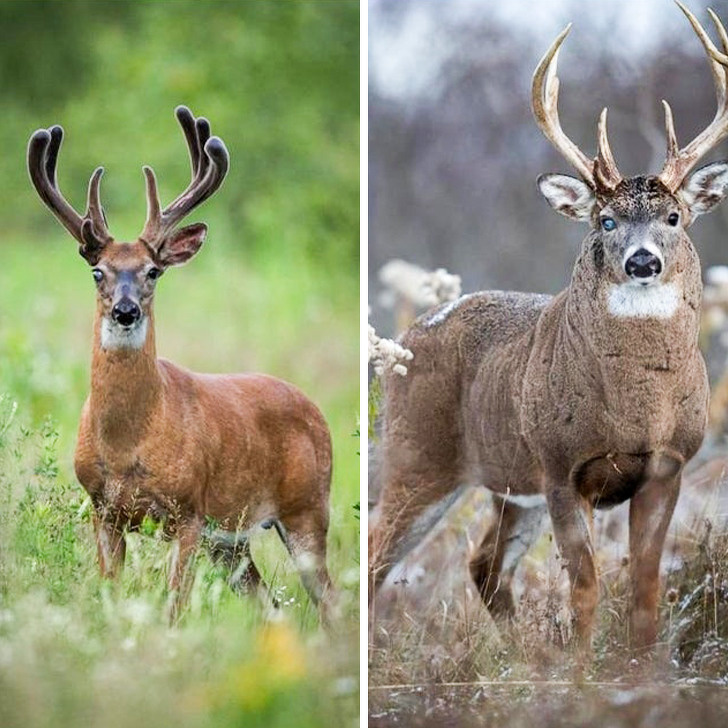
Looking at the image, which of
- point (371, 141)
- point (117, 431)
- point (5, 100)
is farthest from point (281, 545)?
point (5, 100)

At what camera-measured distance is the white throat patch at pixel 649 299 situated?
761 cm

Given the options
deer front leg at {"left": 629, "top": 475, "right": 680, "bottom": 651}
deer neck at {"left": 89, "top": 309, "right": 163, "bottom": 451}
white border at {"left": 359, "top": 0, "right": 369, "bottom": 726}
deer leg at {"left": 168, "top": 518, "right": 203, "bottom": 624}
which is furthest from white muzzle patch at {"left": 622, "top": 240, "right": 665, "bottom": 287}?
deer leg at {"left": 168, "top": 518, "right": 203, "bottom": 624}

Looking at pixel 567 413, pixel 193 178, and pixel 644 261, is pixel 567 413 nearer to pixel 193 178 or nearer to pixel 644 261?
pixel 644 261

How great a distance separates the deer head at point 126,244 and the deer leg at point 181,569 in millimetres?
741

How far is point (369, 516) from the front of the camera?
8.10 m

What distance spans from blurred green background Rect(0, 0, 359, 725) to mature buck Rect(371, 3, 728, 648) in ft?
1.30

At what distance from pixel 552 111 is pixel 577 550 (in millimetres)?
1710

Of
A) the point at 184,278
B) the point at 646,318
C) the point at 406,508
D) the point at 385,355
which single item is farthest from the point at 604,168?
the point at 184,278

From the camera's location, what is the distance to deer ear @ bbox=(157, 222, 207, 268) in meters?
7.68

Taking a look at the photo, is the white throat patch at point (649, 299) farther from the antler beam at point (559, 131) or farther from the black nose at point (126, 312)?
the black nose at point (126, 312)

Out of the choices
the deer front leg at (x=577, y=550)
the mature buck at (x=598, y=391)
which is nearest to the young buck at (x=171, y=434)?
the mature buck at (x=598, y=391)

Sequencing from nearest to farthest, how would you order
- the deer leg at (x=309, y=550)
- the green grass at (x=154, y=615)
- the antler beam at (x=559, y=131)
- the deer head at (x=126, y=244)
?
1. the green grass at (x=154, y=615)
2. the deer head at (x=126, y=244)
3. the antler beam at (x=559, y=131)
4. the deer leg at (x=309, y=550)

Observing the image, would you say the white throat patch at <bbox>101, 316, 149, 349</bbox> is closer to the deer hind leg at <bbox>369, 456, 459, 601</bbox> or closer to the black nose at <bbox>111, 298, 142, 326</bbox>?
the black nose at <bbox>111, 298, 142, 326</bbox>

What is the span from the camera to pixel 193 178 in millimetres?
7824
